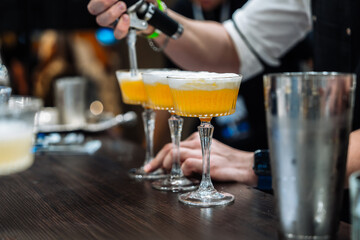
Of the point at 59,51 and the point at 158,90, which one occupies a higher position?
the point at 59,51

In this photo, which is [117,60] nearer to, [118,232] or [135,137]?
[135,137]

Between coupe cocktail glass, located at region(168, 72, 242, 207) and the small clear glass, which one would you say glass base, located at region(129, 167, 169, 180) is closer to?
coupe cocktail glass, located at region(168, 72, 242, 207)

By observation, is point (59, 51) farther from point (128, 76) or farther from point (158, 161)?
point (158, 161)

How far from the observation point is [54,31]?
484 centimetres

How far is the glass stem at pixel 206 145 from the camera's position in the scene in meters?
1.22

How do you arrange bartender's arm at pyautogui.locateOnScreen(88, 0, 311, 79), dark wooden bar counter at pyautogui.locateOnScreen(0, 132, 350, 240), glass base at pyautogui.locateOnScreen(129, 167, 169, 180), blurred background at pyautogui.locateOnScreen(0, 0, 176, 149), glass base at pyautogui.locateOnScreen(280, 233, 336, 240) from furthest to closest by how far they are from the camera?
1. blurred background at pyautogui.locateOnScreen(0, 0, 176, 149)
2. bartender's arm at pyautogui.locateOnScreen(88, 0, 311, 79)
3. glass base at pyautogui.locateOnScreen(129, 167, 169, 180)
4. dark wooden bar counter at pyautogui.locateOnScreen(0, 132, 350, 240)
5. glass base at pyautogui.locateOnScreen(280, 233, 336, 240)

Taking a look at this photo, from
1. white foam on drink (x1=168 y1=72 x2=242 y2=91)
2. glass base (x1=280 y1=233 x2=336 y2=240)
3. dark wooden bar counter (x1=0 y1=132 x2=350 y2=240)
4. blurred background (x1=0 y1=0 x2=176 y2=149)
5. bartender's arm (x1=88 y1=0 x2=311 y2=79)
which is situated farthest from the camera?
blurred background (x1=0 y1=0 x2=176 y2=149)

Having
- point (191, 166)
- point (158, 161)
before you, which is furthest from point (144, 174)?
point (191, 166)

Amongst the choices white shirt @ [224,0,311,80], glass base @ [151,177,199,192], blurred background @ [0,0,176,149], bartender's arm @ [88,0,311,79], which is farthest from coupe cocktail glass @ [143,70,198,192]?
blurred background @ [0,0,176,149]

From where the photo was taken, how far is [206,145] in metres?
1.23

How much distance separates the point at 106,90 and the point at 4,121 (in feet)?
13.9

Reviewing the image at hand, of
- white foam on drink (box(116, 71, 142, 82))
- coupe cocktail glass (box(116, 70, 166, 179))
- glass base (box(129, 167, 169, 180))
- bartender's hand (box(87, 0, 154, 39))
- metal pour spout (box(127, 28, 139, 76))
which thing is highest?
bartender's hand (box(87, 0, 154, 39))

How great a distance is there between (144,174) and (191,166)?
0.54ft

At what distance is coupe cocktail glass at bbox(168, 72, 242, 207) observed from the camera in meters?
1.16
